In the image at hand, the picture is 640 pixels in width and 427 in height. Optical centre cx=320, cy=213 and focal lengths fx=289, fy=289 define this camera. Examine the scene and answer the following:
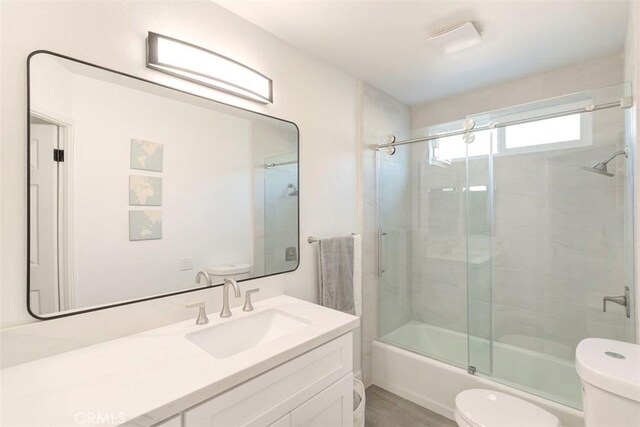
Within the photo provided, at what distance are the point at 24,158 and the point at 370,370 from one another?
2.42 m

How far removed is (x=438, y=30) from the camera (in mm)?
1651

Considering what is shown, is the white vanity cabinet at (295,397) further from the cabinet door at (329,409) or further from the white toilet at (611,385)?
the white toilet at (611,385)

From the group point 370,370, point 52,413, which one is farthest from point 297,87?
point 370,370

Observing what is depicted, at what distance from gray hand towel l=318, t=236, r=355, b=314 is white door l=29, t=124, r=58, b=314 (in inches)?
50.0

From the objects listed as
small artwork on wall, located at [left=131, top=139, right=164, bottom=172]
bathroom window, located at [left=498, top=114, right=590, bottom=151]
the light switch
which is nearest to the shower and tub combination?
bathroom window, located at [left=498, top=114, right=590, bottom=151]

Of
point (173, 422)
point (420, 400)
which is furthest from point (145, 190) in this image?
point (420, 400)

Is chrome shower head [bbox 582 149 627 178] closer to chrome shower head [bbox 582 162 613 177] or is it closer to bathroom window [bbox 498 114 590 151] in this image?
chrome shower head [bbox 582 162 613 177]

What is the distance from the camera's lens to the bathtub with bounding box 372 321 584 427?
1812mm

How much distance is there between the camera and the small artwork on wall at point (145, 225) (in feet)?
3.81

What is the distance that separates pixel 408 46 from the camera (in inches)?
71.8

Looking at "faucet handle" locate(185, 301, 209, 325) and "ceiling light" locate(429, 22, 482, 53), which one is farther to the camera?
"ceiling light" locate(429, 22, 482, 53)

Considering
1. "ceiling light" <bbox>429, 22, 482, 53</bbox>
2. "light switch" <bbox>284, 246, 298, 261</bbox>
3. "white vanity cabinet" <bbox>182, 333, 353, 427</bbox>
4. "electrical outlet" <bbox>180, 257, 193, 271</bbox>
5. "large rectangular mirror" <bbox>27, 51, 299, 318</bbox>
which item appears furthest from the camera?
"light switch" <bbox>284, 246, 298, 261</bbox>

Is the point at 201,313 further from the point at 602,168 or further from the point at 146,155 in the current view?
the point at 602,168

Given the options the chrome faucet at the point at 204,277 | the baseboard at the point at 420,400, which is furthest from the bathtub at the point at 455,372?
the chrome faucet at the point at 204,277
